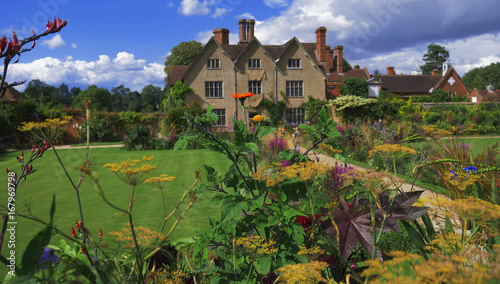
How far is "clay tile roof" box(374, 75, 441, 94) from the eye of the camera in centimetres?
4324

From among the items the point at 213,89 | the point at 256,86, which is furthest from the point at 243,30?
the point at 213,89

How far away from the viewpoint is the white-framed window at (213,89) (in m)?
26.6

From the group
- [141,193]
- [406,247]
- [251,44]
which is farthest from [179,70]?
[406,247]

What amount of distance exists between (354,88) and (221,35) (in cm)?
1256

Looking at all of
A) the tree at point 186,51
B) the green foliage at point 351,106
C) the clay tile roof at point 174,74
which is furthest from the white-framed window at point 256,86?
the tree at point 186,51

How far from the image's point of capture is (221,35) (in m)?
28.3

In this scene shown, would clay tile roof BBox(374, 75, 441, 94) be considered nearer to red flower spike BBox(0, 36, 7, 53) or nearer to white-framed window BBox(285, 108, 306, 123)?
white-framed window BBox(285, 108, 306, 123)

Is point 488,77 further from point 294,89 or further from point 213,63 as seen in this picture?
point 213,63

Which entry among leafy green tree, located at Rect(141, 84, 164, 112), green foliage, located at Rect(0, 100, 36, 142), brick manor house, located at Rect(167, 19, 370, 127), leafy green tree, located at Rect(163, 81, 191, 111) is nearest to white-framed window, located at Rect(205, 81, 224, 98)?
brick manor house, located at Rect(167, 19, 370, 127)

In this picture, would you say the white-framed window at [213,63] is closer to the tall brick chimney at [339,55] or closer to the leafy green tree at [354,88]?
the leafy green tree at [354,88]

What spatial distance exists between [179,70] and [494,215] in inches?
1173

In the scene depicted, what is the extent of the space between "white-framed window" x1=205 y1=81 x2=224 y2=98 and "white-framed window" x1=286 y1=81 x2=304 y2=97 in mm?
5187

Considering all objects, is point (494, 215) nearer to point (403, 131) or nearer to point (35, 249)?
point (35, 249)

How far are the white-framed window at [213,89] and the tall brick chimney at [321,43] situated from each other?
9.46 m
